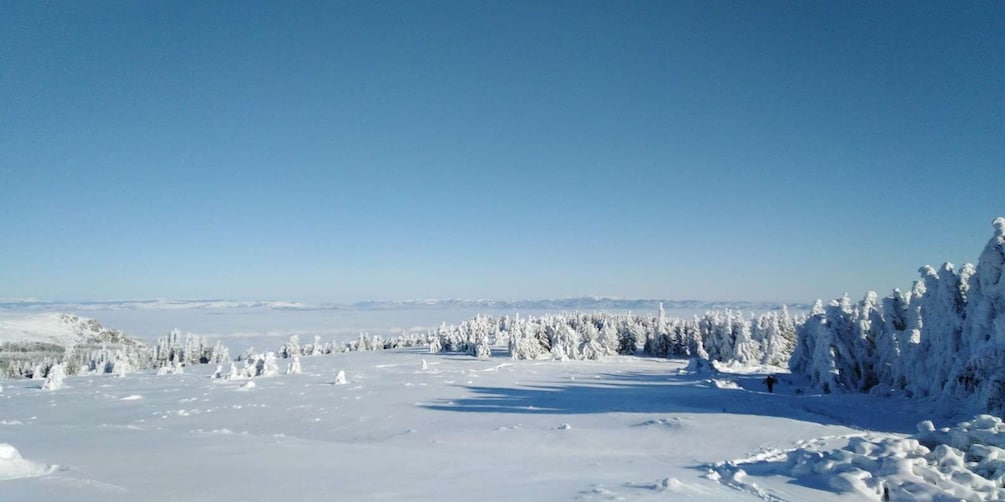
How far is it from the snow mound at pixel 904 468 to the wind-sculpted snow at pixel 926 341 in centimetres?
1292

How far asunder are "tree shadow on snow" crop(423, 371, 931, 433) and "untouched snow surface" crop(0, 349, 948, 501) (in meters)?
0.15

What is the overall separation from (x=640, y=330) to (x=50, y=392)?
96131 millimetres

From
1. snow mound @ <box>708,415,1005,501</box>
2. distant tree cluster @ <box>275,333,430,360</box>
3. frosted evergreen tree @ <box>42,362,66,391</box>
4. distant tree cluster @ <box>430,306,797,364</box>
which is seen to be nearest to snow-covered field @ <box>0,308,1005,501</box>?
snow mound @ <box>708,415,1005,501</box>

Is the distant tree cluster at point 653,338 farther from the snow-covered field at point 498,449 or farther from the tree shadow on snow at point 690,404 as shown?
the snow-covered field at point 498,449

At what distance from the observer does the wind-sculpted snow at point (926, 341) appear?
24.8 m

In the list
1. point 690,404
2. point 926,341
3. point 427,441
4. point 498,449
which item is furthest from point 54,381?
point 926,341

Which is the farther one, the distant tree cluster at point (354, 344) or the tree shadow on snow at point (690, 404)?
the distant tree cluster at point (354, 344)

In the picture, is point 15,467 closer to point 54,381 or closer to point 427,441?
point 427,441

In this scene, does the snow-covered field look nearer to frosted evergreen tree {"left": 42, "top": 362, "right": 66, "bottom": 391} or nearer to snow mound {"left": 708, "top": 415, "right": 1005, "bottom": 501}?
snow mound {"left": 708, "top": 415, "right": 1005, "bottom": 501}

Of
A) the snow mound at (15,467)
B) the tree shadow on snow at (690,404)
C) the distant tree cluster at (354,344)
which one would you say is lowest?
the distant tree cluster at (354,344)

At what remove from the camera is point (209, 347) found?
4476 inches

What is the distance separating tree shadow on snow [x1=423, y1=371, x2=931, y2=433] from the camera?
79.6 feet

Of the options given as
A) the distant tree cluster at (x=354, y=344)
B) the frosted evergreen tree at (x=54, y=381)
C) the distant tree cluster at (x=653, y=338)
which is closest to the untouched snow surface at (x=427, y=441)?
the frosted evergreen tree at (x=54, y=381)

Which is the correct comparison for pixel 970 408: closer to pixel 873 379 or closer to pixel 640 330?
pixel 873 379
